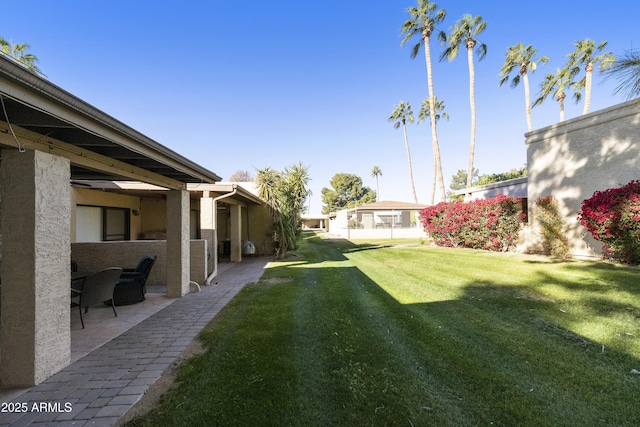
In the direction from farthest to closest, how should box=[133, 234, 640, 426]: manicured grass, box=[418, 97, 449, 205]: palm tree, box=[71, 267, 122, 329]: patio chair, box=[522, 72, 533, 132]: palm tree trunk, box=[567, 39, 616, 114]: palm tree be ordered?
box=[418, 97, 449, 205]: palm tree → box=[522, 72, 533, 132]: palm tree trunk → box=[567, 39, 616, 114]: palm tree → box=[71, 267, 122, 329]: patio chair → box=[133, 234, 640, 426]: manicured grass

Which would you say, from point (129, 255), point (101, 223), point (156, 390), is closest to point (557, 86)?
point (129, 255)

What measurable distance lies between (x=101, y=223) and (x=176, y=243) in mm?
5990

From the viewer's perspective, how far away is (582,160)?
→ 10.9 m

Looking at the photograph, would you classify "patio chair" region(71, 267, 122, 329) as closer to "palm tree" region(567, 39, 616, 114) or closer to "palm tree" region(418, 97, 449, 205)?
"palm tree" region(567, 39, 616, 114)

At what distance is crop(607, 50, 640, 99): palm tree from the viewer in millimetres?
4129

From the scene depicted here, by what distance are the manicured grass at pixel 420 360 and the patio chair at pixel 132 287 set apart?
79.3 inches

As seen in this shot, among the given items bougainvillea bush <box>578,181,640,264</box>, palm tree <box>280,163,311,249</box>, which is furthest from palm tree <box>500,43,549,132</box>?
palm tree <box>280,163,311,249</box>

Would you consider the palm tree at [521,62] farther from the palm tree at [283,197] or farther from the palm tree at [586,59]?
the palm tree at [283,197]

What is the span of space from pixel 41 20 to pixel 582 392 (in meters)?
16.9

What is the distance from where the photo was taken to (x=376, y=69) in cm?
1695

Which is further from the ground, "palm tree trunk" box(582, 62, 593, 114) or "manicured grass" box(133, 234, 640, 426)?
"palm tree trunk" box(582, 62, 593, 114)

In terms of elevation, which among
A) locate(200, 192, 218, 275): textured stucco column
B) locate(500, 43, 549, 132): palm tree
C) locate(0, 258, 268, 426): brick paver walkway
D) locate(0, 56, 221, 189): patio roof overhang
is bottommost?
locate(0, 258, 268, 426): brick paver walkway

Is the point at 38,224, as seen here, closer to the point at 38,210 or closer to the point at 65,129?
the point at 38,210

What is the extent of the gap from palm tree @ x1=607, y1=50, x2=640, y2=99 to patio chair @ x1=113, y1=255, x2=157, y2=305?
349 inches
